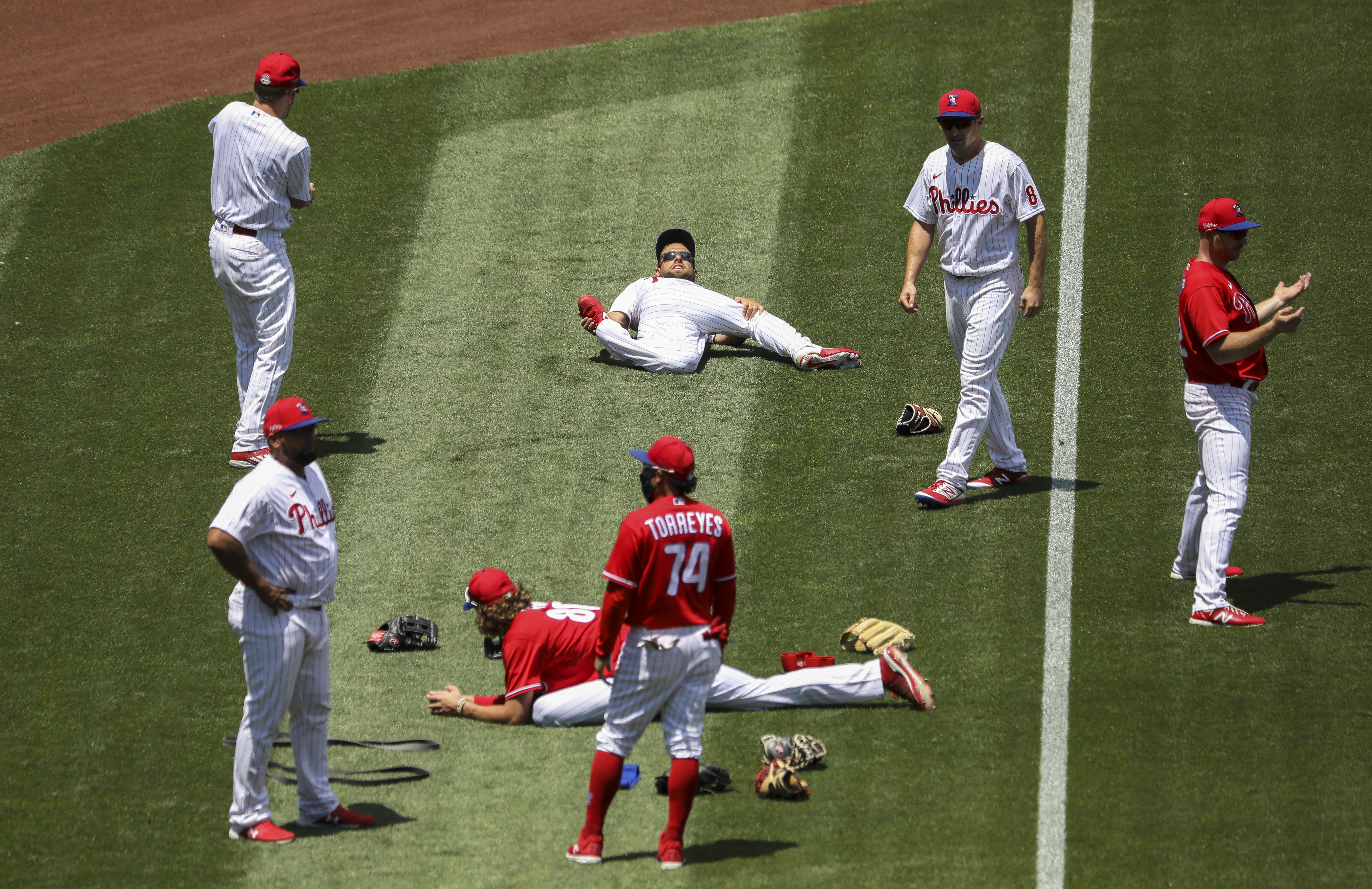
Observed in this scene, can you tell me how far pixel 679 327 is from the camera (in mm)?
11148

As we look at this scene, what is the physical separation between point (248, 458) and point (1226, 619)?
251 inches

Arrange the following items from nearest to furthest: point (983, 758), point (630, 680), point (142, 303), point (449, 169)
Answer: point (630, 680), point (983, 758), point (142, 303), point (449, 169)

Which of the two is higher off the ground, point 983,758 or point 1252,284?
point 1252,284

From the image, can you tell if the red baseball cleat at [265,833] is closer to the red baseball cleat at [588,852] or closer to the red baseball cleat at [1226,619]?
the red baseball cleat at [588,852]

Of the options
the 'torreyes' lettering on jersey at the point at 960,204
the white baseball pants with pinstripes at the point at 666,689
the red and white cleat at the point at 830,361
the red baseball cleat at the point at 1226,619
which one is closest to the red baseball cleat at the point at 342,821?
the white baseball pants with pinstripes at the point at 666,689

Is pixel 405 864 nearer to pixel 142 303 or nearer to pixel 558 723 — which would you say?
pixel 558 723

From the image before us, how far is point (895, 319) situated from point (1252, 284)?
2771 mm

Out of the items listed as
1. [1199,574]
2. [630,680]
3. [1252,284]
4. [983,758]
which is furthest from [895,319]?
[630,680]

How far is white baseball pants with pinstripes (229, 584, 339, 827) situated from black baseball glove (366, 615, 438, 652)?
4.88ft

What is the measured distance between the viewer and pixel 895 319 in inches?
458

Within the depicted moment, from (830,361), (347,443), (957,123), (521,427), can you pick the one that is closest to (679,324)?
(830,361)

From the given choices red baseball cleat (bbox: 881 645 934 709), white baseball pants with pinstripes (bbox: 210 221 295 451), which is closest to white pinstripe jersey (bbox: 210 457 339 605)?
red baseball cleat (bbox: 881 645 934 709)

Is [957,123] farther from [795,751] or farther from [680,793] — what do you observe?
[680,793]

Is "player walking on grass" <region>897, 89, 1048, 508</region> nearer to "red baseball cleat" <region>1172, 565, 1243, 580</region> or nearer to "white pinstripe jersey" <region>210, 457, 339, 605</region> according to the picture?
"red baseball cleat" <region>1172, 565, 1243, 580</region>
